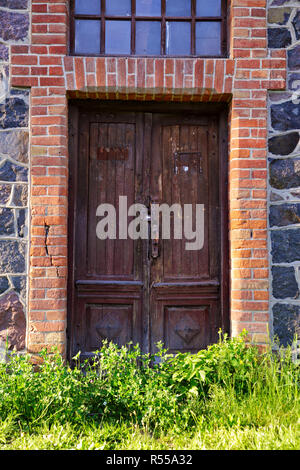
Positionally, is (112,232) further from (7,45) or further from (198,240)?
(7,45)

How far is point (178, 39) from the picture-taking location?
12.5 feet

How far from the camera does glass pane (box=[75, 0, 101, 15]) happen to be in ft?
12.5

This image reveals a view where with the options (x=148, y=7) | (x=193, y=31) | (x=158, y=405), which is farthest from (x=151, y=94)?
(x=158, y=405)

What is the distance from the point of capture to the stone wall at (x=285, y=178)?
3.61 metres

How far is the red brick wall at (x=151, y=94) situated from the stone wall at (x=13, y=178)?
86mm

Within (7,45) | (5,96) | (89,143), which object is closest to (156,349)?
(89,143)

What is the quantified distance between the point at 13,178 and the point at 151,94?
1.39 m

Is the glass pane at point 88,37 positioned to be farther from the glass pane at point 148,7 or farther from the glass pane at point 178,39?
the glass pane at point 178,39

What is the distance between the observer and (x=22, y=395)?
306cm

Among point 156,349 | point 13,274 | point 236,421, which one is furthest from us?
point 156,349

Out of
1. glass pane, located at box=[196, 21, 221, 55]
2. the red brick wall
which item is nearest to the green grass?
the red brick wall

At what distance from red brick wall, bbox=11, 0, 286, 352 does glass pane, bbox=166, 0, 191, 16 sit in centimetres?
43

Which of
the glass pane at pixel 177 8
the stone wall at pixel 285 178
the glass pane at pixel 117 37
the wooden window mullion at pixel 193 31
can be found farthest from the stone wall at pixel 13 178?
the stone wall at pixel 285 178

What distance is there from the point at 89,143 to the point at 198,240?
4.39ft
